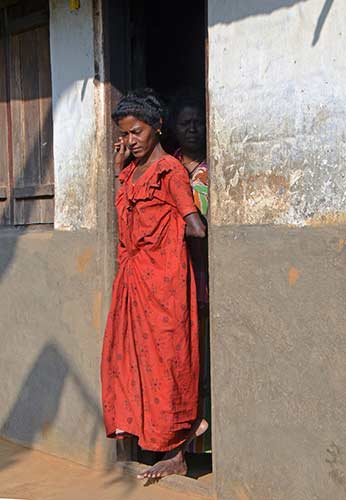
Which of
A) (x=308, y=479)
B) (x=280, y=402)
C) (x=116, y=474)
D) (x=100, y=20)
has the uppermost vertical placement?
(x=100, y=20)

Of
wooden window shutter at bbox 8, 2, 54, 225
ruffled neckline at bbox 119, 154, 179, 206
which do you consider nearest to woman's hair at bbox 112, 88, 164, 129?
ruffled neckline at bbox 119, 154, 179, 206

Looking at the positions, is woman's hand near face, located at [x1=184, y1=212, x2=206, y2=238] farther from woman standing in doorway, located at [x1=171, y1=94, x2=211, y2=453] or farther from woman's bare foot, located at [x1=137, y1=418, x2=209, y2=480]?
woman's bare foot, located at [x1=137, y1=418, x2=209, y2=480]

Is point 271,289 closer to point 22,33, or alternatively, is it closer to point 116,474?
point 116,474

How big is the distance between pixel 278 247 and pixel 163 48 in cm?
263

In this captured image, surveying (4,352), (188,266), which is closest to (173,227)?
(188,266)

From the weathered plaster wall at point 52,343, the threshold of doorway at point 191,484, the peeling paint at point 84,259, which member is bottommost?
the threshold of doorway at point 191,484

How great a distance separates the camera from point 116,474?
16.7 feet

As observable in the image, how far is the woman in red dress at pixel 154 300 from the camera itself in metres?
4.63

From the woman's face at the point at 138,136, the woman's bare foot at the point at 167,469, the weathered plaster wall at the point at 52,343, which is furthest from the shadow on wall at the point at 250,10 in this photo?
the woman's bare foot at the point at 167,469

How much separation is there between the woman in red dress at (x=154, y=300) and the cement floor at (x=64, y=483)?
0.13 meters

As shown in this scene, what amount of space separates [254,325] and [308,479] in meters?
0.72

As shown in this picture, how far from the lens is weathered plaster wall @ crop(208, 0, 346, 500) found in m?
3.87

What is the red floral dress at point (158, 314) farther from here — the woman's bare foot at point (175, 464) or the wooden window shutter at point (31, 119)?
the wooden window shutter at point (31, 119)

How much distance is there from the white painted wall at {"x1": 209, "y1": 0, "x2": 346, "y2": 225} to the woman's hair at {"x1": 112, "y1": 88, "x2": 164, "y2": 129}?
43 centimetres
